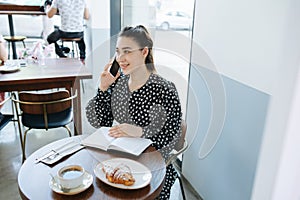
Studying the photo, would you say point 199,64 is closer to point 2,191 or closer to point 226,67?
point 226,67

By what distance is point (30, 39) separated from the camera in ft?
19.2

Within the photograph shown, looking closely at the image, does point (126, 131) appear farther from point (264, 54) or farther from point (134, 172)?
point (264, 54)

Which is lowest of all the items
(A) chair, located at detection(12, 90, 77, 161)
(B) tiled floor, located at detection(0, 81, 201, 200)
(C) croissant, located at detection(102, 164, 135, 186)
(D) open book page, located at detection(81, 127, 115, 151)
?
(B) tiled floor, located at detection(0, 81, 201, 200)

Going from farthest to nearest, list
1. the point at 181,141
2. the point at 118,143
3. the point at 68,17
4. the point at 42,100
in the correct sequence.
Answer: the point at 68,17, the point at 42,100, the point at 181,141, the point at 118,143

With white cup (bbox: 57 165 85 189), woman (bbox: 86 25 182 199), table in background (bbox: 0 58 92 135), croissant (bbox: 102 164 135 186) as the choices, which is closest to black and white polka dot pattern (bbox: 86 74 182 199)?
woman (bbox: 86 25 182 199)

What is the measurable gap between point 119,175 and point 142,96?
448 millimetres

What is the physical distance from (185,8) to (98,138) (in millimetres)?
1155

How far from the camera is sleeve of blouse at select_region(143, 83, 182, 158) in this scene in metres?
1.32

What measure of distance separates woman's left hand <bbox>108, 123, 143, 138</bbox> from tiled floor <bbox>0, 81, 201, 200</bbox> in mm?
296

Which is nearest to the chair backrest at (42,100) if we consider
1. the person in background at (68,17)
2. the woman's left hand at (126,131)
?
the woman's left hand at (126,131)

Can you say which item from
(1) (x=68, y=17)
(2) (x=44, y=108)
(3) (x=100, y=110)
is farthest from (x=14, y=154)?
(1) (x=68, y=17)

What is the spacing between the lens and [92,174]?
1061 mm

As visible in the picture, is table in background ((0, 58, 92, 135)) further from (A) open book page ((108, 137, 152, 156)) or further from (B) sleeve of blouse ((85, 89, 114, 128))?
(A) open book page ((108, 137, 152, 156))

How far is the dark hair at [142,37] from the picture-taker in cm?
126
